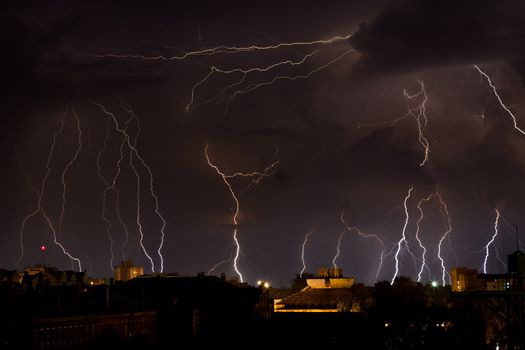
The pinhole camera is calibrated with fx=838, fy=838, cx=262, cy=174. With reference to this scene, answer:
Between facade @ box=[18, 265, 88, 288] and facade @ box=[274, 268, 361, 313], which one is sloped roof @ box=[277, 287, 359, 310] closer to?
facade @ box=[274, 268, 361, 313]

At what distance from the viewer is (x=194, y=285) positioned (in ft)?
158

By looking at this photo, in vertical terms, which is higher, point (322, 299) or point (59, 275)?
point (59, 275)

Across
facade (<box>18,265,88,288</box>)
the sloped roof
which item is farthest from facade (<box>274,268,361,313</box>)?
facade (<box>18,265,88,288</box>)

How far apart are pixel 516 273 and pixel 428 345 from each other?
1498 centimetres

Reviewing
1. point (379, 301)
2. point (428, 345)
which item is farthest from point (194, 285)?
point (428, 345)

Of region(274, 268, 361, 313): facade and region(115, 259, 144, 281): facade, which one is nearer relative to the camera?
region(274, 268, 361, 313): facade

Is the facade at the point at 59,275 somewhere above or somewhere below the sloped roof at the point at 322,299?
above

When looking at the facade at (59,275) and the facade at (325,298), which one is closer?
the facade at (325,298)

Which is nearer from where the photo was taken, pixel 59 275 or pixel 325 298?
pixel 325 298

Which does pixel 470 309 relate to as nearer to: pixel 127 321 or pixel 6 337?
pixel 127 321

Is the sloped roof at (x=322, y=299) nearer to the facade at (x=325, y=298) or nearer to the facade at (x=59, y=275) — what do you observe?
the facade at (x=325, y=298)

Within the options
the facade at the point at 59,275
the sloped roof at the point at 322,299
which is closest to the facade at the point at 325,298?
the sloped roof at the point at 322,299

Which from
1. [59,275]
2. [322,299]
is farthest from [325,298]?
[59,275]

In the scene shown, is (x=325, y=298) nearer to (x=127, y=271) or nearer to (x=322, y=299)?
(x=322, y=299)
